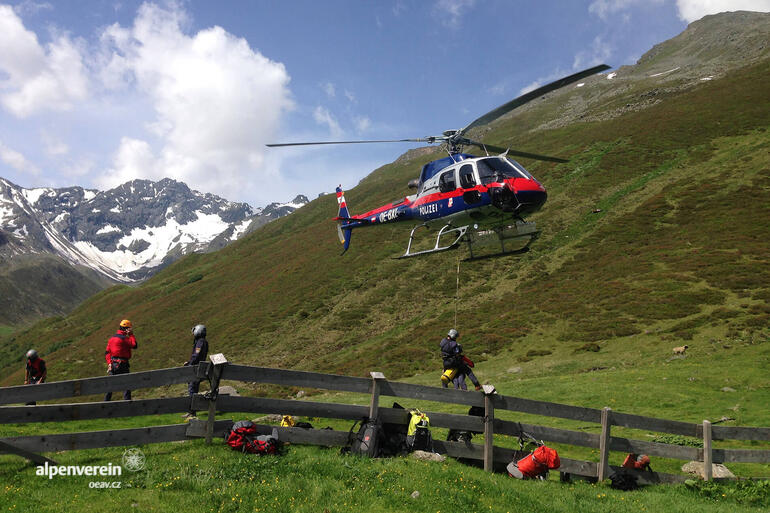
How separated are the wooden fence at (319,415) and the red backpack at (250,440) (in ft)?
0.59

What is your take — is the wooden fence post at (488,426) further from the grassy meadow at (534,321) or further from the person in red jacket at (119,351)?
the person in red jacket at (119,351)

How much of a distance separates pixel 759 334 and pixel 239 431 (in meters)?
24.6

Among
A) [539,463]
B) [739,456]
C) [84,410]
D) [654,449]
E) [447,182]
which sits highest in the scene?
[447,182]

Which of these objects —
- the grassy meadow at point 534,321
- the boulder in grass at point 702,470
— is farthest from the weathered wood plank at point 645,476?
the boulder in grass at point 702,470

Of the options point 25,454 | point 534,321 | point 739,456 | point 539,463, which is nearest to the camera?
point 25,454

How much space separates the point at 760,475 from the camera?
10422 millimetres

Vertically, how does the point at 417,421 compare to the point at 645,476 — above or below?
above

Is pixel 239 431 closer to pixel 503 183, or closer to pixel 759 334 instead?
pixel 503 183

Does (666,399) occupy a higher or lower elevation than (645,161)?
lower

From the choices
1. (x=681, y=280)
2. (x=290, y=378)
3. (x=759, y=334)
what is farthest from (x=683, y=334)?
(x=290, y=378)

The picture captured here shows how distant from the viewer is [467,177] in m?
17.4

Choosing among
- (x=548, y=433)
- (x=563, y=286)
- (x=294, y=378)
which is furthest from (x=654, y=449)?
(x=563, y=286)

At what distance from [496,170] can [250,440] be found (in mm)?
13016

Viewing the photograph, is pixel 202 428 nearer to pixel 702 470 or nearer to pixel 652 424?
pixel 652 424
